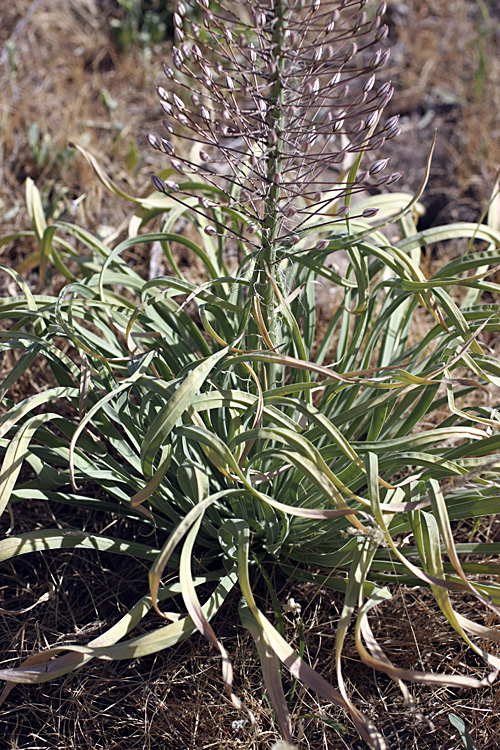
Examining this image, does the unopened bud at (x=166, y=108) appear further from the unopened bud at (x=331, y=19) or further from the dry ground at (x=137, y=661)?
the dry ground at (x=137, y=661)

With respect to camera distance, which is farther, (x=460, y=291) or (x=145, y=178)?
(x=145, y=178)

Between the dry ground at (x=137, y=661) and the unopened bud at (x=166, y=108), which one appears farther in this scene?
the dry ground at (x=137, y=661)

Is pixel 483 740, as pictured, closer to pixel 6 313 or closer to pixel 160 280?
pixel 160 280

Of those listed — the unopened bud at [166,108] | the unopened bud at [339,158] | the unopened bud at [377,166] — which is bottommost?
the unopened bud at [377,166]

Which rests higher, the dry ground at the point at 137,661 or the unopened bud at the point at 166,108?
the unopened bud at the point at 166,108

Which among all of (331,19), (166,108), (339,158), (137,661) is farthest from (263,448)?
(331,19)

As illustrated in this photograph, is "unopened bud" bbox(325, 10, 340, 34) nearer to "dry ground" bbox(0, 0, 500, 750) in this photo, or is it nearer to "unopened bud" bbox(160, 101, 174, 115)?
"unopened bud" bbox(160, 101, 174, 115)

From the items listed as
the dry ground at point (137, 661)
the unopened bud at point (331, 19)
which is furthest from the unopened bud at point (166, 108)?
the dry ground at point (137, 661)

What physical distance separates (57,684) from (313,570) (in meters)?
0.71

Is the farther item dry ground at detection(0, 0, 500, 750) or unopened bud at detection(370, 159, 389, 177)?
dry ground at detection(0, 0, 500, 750)

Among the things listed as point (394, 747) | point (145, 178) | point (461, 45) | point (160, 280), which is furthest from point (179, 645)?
point (461, 45)

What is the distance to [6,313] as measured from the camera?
1.63m

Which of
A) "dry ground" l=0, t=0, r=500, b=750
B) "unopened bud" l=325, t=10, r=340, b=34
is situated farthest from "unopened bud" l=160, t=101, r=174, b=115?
"dry ground" l=0, t=0, r=500, b=750

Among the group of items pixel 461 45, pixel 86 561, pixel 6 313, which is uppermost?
pixel 461 45
